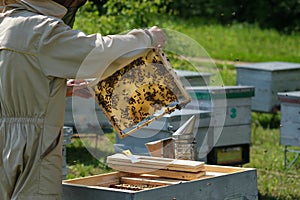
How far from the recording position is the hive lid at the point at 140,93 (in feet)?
10.4

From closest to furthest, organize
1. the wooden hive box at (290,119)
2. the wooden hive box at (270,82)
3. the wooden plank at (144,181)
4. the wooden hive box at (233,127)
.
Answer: the wooden plank at (144,181)
the wooden hive box at (233,127)
the wooden hive box at (290,119)
the wooden hive box at (270,82)

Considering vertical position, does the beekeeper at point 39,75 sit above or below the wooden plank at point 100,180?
above

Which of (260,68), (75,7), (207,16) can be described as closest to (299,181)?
(260,68)

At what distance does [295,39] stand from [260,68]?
373 inches

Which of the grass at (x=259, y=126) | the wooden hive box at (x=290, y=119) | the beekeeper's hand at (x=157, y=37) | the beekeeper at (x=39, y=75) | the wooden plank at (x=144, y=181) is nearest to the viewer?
the beekeeper at (x=39, y=75)

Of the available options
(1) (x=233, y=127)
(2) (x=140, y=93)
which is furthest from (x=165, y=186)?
(1) (x=233, y=127)

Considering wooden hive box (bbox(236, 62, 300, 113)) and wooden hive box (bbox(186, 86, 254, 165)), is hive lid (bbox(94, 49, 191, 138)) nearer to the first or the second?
wooden hive box (bbox(186, 86, 254, 165))

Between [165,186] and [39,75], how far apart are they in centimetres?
71

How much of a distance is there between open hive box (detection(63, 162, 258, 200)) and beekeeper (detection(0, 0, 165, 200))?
166 mm

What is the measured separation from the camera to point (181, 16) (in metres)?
24.7

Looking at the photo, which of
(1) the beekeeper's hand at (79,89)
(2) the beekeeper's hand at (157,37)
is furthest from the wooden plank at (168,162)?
(2) the beekeeper's hand at (157,37)

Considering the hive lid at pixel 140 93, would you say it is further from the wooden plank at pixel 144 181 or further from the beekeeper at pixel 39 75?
the wooden plank at pixel 144 181

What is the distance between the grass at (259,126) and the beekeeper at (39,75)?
40 cm

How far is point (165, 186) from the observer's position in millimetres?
3109
